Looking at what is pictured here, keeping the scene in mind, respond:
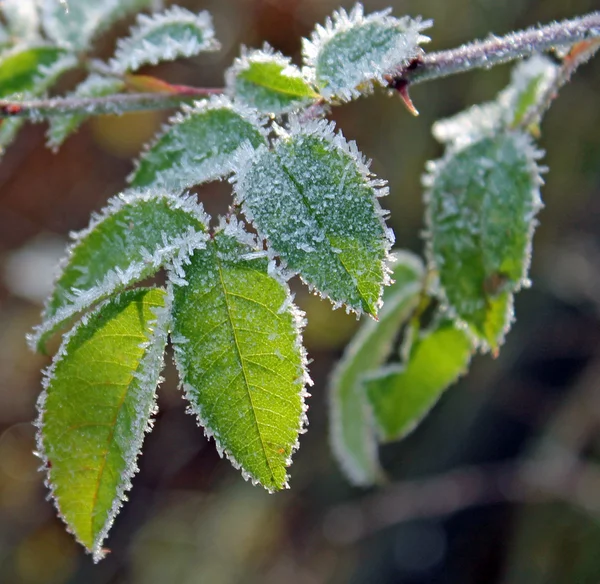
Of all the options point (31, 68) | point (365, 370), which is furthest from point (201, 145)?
point (365, 370)

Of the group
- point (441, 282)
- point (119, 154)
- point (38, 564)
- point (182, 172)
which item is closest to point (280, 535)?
point (38, 564)

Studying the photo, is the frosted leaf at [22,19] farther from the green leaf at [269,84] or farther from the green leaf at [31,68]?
the green leaf at [269,84]

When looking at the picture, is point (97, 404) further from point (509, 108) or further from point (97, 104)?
point (509, 108)

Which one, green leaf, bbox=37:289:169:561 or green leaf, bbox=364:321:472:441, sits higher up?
green leaf, bbox=37:289:169:561

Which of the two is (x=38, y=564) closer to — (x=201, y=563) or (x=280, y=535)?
(x=201, y=563)

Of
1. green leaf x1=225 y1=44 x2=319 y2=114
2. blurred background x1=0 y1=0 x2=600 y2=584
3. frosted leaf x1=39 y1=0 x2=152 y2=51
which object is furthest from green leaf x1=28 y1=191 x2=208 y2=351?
blurred background x1=0 y1=0 x2=600 y2=584

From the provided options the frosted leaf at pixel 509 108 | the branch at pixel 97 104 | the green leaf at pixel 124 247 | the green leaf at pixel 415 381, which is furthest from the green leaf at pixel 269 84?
the green leaf at pixel 415 381

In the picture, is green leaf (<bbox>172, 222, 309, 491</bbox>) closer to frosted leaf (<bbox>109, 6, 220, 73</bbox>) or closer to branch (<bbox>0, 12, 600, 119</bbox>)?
branch (<bbox>0, 12, 600, 119</bbox>)
